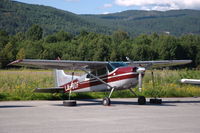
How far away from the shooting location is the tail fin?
2059 centimetres

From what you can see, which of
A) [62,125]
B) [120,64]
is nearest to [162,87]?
[120,64]

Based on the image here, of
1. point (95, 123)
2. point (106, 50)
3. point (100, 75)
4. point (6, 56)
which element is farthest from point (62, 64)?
point (106, 50)

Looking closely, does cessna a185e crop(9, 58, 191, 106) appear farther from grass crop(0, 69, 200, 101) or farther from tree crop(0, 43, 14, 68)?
tree crop(0, 43, 14, 68)

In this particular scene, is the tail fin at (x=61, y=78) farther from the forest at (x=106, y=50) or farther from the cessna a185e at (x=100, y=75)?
the forest at (x=106, y=50)

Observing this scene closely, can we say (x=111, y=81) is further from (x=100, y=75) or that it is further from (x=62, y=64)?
(x=62, y=64)

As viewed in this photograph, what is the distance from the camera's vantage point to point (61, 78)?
20969 millimetres

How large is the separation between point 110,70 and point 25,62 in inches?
166

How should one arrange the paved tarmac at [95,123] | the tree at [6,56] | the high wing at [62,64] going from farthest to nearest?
the tree at [6,56]
the high wing at [62,64]
the paved tarmac at [95,123]

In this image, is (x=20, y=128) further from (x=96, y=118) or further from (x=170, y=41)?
(x=170, y=41)

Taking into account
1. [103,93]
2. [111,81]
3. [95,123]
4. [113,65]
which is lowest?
[103,93]

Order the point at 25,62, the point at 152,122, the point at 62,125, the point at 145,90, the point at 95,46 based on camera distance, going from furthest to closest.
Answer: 1. the point at 95,46
2. the point at 145,90
3. the point at 25,62
4. the point at 152,122
5. the point at 62,125

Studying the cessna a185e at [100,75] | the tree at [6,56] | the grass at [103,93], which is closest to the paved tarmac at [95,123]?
the cessna a185e at [100,75]

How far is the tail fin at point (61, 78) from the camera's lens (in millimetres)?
20592

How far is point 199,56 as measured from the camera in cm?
10375
